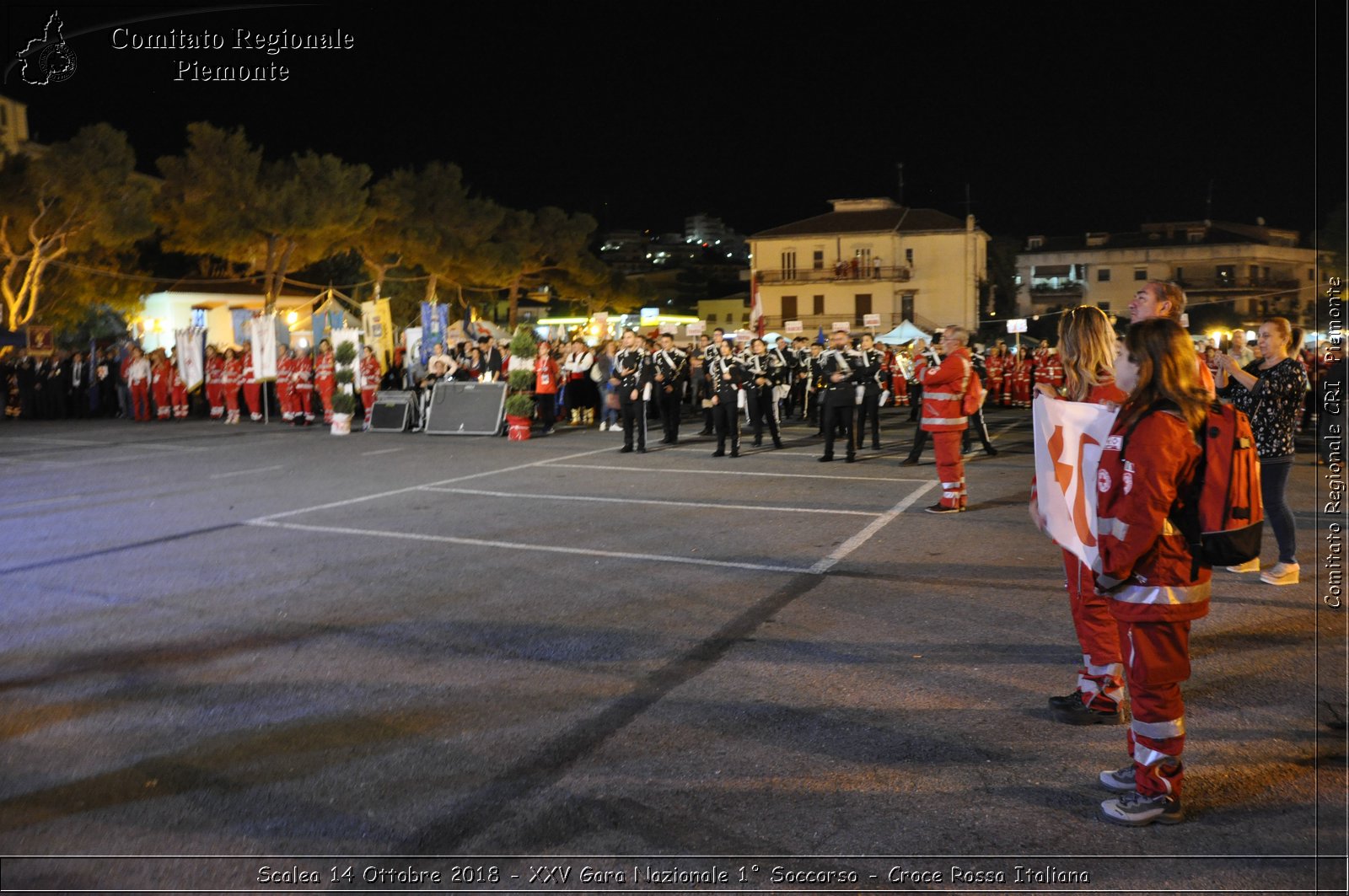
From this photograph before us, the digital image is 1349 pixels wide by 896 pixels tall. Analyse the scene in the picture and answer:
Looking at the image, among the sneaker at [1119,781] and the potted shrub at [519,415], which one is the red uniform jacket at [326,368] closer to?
the potted shrub at [519,415]

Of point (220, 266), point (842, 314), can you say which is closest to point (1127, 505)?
point (220, 266)

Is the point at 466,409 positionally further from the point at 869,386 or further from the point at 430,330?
the point at 869,386

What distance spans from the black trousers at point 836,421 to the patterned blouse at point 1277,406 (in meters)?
8.02

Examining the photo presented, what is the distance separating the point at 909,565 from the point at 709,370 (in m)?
9.11

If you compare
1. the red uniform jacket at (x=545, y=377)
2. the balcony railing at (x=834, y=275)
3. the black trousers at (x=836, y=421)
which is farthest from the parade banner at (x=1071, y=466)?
the balcony railing at (x=834, y=275)

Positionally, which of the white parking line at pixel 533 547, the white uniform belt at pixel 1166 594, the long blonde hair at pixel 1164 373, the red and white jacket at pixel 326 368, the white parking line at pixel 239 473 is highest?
the red and white jacket at pixel 326 368

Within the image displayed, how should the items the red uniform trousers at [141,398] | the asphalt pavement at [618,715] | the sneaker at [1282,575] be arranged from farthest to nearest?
A: the red uniform trousers at [141,398], the sneaker at [1282,575], the asphalt pavement at [618,715]

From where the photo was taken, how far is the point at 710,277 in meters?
117

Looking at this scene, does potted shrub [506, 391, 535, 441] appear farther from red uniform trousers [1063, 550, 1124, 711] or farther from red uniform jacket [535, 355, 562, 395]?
red uniform trousers [1063, 550, 1124, 711]

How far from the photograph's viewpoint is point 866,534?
9.77 metres

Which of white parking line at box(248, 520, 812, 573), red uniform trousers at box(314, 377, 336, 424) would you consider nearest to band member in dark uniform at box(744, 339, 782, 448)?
white parking line at box(248, 520, 812, 573)

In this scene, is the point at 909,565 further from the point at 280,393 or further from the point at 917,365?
the point at 280,393

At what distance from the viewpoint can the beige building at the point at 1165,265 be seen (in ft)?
221

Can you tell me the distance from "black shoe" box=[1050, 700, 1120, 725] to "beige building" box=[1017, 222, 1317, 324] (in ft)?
210
